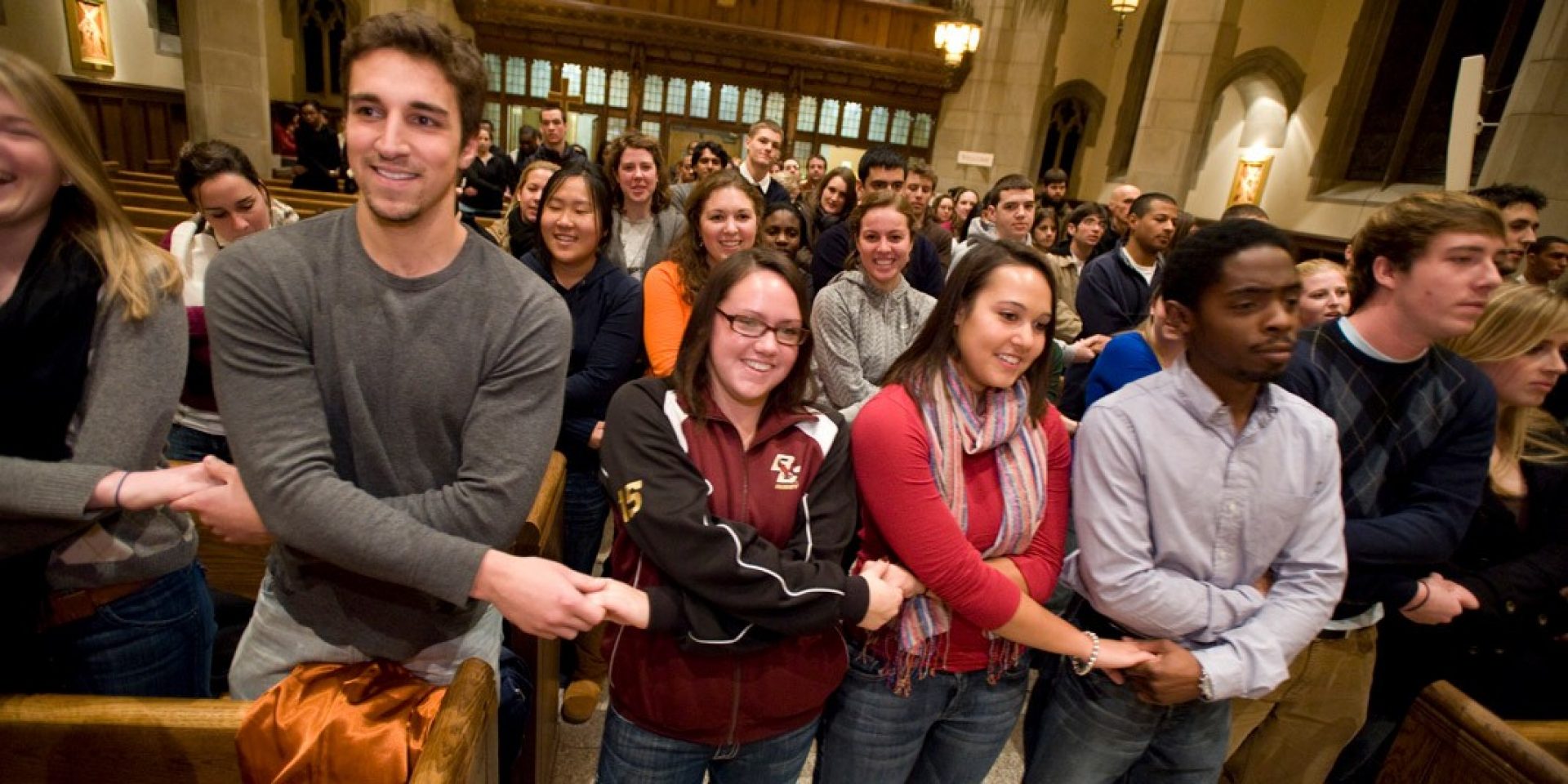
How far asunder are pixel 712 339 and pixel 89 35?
10695 millimetres

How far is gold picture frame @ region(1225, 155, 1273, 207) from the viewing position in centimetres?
977

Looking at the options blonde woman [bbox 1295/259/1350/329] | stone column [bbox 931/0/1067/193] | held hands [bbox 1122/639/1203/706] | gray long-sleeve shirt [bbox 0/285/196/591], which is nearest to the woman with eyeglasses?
held hands [bbox 1122/639/1203/706]

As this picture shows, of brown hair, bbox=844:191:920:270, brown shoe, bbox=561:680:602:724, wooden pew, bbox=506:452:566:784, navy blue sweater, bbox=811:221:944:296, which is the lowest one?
brown shoe, bbox=561:680:602:724

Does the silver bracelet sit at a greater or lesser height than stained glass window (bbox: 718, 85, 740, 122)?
lesser

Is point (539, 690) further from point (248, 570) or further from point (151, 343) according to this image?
point (151, 343)

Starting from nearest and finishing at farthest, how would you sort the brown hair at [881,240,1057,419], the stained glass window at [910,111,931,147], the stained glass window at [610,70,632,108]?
1. the brown hair at [881,240,1057,419]
2. the stained glass window at [610,70,632,108]
3. the stained glass window at [910,111,931,147]

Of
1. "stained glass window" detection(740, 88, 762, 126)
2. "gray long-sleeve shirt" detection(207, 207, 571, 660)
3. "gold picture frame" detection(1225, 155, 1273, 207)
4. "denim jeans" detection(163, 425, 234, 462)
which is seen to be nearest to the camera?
"gray long-sleeve shirt" detection(207, 207, 571, 660)

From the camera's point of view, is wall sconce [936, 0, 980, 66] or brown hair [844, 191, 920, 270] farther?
wall sconce [936, 0, 980, 66]

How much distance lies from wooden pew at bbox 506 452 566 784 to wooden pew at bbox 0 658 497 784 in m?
0.45

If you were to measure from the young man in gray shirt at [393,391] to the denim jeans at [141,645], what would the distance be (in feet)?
1.05

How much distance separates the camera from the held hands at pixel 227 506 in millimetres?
1172

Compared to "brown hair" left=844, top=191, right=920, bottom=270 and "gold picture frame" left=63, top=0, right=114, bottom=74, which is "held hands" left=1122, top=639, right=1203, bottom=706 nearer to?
"brown hair" left=844, top=191, right=920, bottom=270

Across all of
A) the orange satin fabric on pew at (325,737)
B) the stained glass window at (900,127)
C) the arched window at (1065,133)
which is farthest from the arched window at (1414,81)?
the orange satin fabric on pew at (325,737)

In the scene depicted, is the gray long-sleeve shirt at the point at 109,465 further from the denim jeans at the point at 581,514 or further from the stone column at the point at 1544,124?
the stone column at the point at 1544,124
